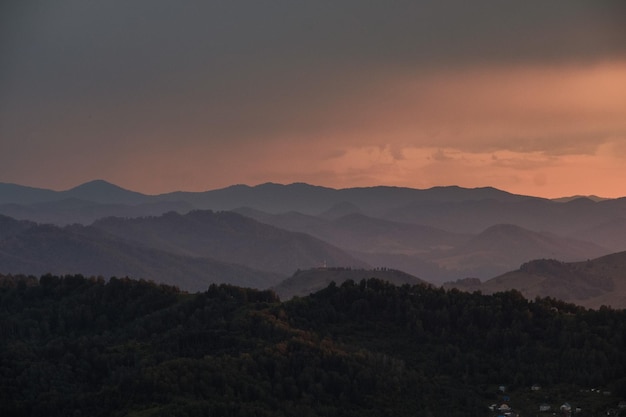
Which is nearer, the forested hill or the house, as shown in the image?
the forested hill

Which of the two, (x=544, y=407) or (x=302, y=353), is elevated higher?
(x=302, y=353)

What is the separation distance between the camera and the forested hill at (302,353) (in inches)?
4230

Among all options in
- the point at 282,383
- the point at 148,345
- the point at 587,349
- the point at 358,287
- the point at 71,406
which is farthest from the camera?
the point at 358,287

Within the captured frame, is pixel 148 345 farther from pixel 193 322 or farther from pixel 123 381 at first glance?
pixel 123 381

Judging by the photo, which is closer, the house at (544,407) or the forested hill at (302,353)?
the forested hill at (302,353)

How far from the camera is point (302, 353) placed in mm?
120250

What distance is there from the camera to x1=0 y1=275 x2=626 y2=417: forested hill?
107 meters

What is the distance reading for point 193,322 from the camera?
475 ft

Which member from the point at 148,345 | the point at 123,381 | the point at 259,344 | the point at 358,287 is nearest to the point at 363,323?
the point at 358,287

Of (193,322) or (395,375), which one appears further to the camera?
(193,322)

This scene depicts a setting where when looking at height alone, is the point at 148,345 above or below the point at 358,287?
below

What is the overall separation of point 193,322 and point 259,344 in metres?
21.2

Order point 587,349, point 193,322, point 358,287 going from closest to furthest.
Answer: point 587,349, point 193,322, point 358,287

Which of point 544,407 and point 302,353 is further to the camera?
point 302,353
